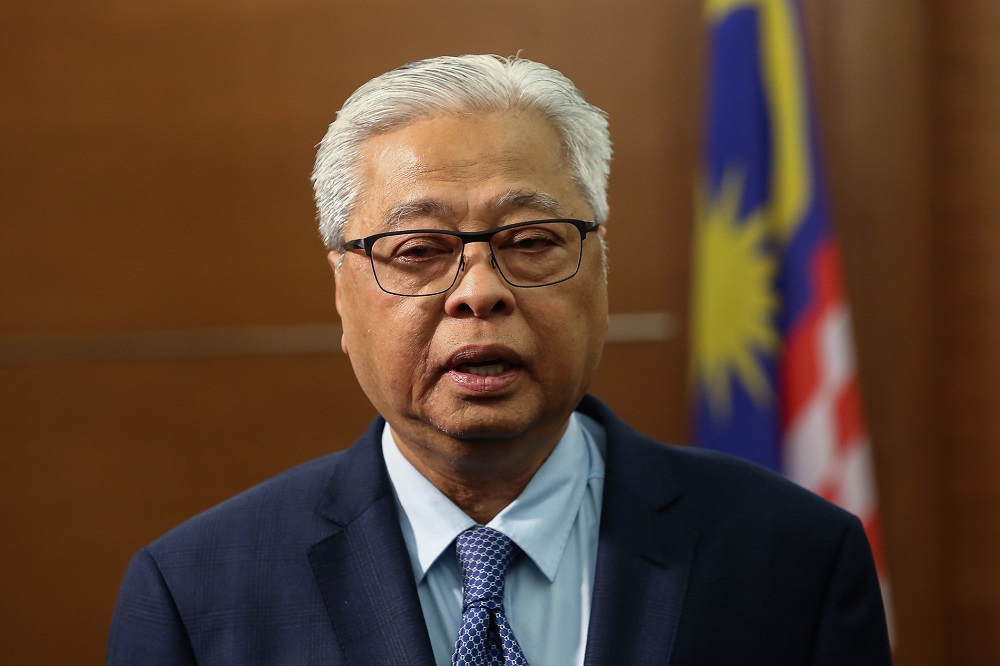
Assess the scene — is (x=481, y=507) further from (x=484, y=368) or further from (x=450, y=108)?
(x=450, y=108)

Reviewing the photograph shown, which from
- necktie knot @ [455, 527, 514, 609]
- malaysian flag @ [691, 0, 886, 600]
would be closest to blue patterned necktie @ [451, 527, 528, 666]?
necktie knot @ [455, 527, 514, 609]

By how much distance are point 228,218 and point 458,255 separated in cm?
182

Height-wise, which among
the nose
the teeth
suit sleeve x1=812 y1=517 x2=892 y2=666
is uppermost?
the nose

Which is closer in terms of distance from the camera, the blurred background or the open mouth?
the open mouth

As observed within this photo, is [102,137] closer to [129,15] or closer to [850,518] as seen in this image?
[129,15]

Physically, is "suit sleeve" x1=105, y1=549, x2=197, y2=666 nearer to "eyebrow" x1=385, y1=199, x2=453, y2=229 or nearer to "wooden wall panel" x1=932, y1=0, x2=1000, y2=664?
"eyebrow" x1=385, y1=199, x2=453, y2=229

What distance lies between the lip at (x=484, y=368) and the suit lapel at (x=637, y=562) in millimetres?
270

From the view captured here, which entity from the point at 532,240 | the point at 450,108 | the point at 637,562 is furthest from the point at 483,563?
the point at 450,108

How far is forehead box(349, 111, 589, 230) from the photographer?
1207 millimetres

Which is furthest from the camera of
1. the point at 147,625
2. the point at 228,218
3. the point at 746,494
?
the point at 228,218

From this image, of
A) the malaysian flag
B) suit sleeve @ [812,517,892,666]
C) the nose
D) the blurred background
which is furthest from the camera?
the blurred background

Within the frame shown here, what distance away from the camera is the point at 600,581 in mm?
1258

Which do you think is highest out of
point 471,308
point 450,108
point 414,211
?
point 450,108

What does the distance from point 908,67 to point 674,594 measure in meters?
2.17
